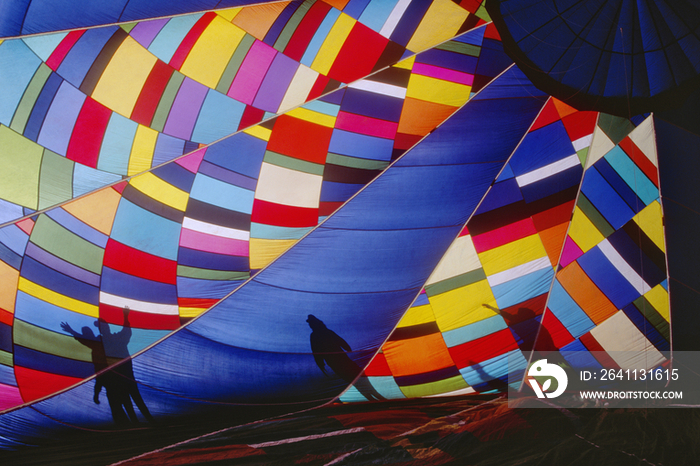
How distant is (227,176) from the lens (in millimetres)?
2912

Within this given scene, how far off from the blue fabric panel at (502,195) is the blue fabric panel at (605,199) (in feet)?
1.55

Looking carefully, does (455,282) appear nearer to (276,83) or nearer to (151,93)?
(276,83)

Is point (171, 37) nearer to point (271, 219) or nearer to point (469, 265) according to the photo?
point (271, 219)

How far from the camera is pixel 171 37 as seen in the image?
261 centimetres

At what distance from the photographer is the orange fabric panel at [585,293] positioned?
10.7 feet

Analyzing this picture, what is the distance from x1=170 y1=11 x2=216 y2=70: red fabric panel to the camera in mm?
2596

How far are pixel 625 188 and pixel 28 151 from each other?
374cm

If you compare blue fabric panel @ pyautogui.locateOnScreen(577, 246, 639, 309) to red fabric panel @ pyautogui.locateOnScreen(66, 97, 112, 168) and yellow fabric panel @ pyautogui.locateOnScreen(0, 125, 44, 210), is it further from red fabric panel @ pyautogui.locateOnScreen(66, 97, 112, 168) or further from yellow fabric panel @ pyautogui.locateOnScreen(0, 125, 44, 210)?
yellow fabric panel @ pyautogui.locateOnScreen(0, 125, 44, 210)

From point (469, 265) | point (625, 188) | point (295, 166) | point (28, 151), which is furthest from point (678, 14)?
point (28, 151)

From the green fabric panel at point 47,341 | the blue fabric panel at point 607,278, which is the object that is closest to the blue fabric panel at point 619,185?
the blue fabric panel at point 607,278

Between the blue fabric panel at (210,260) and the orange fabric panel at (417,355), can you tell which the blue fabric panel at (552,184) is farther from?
the blue fabric panel at (210,260)

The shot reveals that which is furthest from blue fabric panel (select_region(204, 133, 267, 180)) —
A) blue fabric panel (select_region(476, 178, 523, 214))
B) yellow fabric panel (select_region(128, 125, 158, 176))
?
blue fabric panel (select_region(476, 178, 523, 214))

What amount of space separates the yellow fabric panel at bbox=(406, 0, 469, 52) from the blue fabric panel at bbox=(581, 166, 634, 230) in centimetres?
132

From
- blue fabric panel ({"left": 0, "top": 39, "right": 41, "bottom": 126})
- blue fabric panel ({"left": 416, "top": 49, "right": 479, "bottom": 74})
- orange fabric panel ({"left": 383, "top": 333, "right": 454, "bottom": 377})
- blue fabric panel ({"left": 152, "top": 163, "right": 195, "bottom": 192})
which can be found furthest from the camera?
orange fabric panel ({"left": 383, "top": 333, "right": 454, "bottom": 377})
